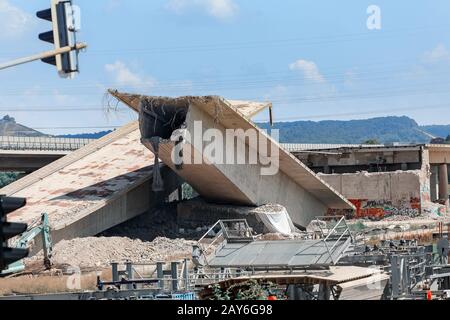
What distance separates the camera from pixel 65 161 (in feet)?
155

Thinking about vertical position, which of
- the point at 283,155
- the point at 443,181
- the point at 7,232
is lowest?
the point at 7,232

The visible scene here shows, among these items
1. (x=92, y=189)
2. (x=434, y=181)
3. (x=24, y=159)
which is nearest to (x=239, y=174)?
(x=92, y=189)

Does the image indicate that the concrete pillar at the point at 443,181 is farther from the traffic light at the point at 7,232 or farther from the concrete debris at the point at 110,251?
the traffic light at the point at 7,232

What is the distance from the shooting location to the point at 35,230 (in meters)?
33.1

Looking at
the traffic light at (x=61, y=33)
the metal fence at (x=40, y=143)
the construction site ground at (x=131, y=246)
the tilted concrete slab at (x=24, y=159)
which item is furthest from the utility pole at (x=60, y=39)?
the metal fence at (x=40, y=143)

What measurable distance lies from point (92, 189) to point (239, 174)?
757cm

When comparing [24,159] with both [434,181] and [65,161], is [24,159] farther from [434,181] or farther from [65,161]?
[434,181]

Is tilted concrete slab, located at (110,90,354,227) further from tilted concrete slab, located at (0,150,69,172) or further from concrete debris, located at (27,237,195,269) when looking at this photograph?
tilted concrete slab, located at (0,150,69,172)

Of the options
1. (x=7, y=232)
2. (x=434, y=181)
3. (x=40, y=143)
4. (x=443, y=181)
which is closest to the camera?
(x=7, y=232)

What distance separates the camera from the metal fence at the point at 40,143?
74.4 meters

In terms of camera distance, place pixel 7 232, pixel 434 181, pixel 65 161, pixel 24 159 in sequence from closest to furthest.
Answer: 1. pixel 7 232
2. pixel 65 161
3. pixel 24 159
4. pixel 434 181

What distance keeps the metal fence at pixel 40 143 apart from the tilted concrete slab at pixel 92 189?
27148mm

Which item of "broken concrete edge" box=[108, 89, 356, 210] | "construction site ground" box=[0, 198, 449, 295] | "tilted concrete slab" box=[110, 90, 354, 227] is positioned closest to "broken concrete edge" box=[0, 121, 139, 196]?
"construction site ground" box=[0, 198, 449, 295]

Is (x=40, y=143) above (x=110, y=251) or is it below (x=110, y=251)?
above
